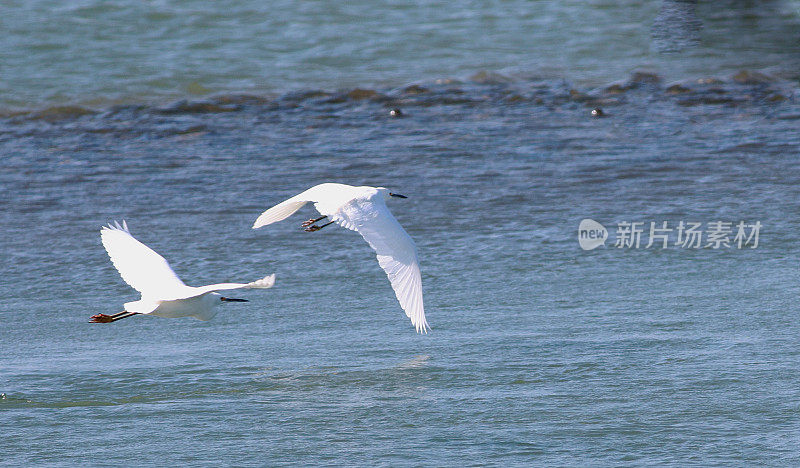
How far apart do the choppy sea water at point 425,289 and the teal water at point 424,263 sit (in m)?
0.02

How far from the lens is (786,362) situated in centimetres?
493

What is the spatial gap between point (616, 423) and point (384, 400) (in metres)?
0.91

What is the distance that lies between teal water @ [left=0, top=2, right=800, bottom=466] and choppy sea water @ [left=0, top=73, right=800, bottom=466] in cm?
2

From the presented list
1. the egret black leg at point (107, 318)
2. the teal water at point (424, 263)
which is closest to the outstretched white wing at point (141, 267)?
the egret black leg at point (107, 318)

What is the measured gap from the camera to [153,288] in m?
4.88

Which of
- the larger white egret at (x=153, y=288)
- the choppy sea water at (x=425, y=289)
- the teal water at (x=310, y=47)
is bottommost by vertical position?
the choppy sea water at (x=425, y=289)

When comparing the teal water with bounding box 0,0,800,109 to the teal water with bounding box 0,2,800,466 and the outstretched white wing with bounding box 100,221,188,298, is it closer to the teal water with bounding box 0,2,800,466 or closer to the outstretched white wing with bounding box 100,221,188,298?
the teal water with bounding box 0,2,800,466

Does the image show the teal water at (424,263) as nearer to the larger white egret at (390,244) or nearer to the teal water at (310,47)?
the teal water at (310,47)

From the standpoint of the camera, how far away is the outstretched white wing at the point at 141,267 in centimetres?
486

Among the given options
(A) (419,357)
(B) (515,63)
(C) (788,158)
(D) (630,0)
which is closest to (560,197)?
(C) (788,158)

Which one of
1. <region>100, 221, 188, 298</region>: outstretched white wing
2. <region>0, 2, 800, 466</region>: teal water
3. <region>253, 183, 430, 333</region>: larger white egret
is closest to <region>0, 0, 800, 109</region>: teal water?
<region>0, 2, 800, 466</region>: teal water

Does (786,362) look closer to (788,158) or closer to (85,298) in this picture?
(85,298)

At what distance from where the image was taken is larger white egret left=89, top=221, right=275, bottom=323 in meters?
4.70

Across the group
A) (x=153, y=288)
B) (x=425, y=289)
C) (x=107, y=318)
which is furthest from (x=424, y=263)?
(x=153, y=288)
